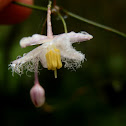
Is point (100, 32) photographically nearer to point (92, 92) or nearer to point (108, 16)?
point (108, 16)

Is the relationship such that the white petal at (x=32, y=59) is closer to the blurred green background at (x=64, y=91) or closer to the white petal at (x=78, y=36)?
the white petal at (x=78, y=36)

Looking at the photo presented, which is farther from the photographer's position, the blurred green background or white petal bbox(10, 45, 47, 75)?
the blurred green background

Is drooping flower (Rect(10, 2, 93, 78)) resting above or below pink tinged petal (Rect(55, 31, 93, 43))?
below

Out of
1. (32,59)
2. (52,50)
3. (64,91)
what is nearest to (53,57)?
(52,50)

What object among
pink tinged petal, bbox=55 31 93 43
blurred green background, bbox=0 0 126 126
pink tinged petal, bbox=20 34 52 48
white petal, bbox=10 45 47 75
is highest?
pink tinged petal, bbox=55 31 93 43

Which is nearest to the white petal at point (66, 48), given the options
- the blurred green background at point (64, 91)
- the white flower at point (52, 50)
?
the white flower at point (52, 50)

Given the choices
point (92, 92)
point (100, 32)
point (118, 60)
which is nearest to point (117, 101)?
point (92, 92)

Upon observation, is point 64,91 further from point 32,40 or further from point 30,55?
point 32,40

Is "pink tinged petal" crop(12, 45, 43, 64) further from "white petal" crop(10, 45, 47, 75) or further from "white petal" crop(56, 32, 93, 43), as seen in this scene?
"white petal" crop(56, 32, 93, 43)

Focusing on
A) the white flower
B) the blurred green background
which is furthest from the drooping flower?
the blurred green background
